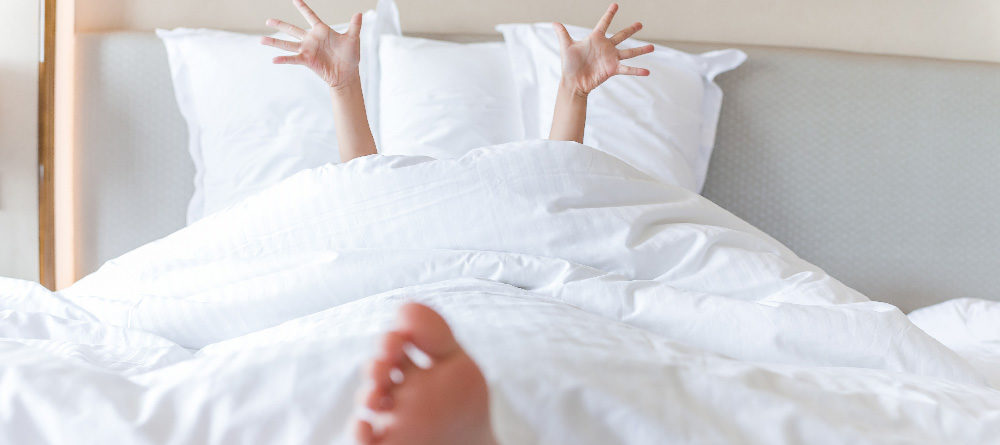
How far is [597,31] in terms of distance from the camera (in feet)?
5.69

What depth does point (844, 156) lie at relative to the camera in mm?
2117

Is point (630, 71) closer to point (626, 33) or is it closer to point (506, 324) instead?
point (626, 33)

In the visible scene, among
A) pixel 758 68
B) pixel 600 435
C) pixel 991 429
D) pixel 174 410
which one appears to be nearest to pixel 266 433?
pixel 174 410

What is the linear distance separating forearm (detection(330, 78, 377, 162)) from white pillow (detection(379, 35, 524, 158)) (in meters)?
0.18

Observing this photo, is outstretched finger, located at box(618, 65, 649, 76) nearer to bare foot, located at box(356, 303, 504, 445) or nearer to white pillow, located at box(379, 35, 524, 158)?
white pillow, located at box(379, 35, 524, 158)

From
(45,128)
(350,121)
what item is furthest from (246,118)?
(45,128)

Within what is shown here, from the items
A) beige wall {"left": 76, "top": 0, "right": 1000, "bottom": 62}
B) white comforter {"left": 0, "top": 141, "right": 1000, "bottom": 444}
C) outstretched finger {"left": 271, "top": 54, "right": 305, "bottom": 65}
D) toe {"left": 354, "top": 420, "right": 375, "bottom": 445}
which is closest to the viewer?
toe {"left": 354, "top": 420, "right": 375, "bottom": 445}

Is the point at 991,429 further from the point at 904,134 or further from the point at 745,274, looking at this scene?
the point at 904,134

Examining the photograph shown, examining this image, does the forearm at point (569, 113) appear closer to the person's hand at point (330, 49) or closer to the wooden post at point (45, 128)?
the person's hand at point (330, 49)

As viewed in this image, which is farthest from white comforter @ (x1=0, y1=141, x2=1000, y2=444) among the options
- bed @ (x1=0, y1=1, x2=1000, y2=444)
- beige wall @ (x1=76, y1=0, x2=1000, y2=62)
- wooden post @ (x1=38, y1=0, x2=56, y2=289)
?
beige wall @ (x1=76, y1=0, x2=1000, y2=62)

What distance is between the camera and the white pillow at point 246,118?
1.87 meters

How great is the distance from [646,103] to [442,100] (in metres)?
0.47

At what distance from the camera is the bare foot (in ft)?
1.63

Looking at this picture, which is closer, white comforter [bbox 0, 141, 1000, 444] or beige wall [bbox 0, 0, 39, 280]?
white comforter [bbox 0, 141, 1000, 444]
